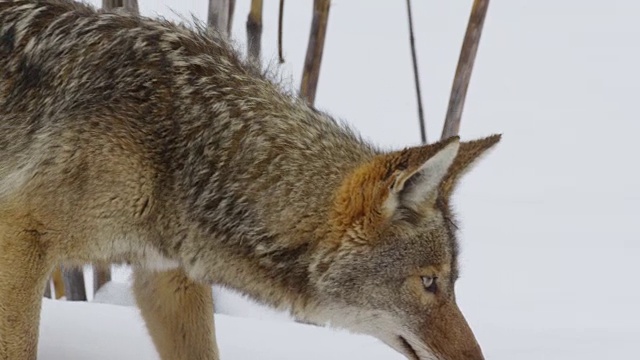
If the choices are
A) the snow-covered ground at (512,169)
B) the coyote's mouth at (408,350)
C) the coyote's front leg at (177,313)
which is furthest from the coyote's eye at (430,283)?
the coyote's front leg at (177,313)

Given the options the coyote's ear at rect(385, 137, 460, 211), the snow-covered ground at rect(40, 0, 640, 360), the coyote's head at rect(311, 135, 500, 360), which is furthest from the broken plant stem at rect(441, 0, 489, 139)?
the coyote's ear at rect(385, 137, 460, 211)

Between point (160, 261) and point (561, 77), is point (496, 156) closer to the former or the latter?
point (561, 77)

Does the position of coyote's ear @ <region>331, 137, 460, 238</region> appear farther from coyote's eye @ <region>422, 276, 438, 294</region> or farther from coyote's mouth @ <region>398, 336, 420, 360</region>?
coyote's mouth @ <region>398, 336, 420, 360</region>

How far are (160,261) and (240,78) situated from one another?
0.75 metres

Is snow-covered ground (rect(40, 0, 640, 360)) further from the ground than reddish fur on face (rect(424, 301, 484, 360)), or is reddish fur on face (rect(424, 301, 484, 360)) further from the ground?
reddish fur on face (rect(424, 301, 484, 360))

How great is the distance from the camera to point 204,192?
14.4 feet

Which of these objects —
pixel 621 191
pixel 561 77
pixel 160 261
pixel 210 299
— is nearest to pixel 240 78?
pixel 160 261

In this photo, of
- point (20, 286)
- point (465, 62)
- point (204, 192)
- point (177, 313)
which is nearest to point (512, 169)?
point (465, 62)

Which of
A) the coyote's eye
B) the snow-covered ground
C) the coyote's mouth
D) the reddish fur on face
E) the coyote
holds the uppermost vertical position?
the coyote

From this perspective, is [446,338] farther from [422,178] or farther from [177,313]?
[177,313]

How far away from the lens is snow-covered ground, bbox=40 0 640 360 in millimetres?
5805

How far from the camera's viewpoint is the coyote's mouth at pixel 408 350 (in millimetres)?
4375

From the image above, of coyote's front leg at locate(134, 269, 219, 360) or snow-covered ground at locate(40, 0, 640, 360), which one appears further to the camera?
snow-covered ground at locate(40, 0, 640, 360)

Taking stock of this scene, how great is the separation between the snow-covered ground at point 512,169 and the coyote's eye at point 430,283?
498mm
